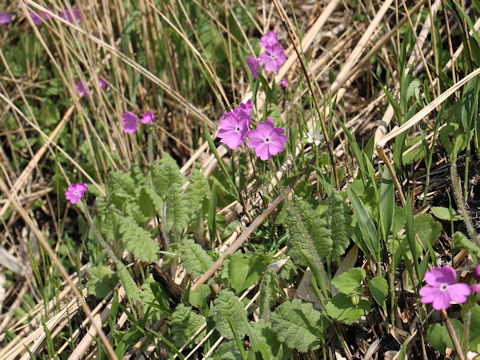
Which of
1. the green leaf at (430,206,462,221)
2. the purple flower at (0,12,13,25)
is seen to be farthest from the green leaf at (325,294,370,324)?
the purple flower at (0,12,13,25)

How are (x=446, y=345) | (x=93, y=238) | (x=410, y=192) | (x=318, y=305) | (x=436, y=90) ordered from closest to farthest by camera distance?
(x=446, y=345) → (x=318, y=305) → (x=410, y=192) → (x=436, y=90) → (x=93, y=238)

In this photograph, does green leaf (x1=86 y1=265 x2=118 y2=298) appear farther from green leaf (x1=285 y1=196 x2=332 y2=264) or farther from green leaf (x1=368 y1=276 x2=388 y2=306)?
green leaf (x1=368 y1=276 x2=388 y2=306)

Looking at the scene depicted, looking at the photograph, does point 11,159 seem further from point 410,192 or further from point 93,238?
point 410,192

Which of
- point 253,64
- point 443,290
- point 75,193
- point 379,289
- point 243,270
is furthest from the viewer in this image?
point 75,193

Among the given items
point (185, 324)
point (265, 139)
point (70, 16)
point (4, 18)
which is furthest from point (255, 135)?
point (4, 18)

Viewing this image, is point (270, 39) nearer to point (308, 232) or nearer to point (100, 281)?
point (308, 232)

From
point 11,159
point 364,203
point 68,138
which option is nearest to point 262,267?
point 364,203
